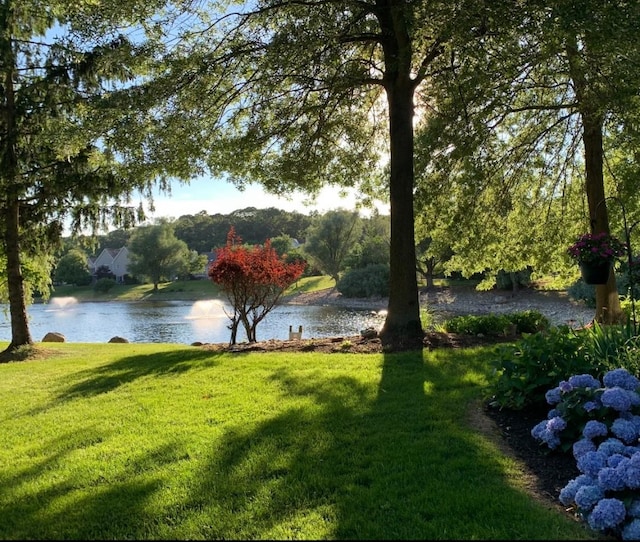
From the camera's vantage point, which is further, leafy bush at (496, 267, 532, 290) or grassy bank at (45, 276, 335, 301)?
grassy bank at (45, 276, 335, 301)

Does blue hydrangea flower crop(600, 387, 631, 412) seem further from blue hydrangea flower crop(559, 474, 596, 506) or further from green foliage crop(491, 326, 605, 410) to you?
green foliage crop(491, 326, 605, 410)

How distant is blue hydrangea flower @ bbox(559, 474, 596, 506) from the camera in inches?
97.6

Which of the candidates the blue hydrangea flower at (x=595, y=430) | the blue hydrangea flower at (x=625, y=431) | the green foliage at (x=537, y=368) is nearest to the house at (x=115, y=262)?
the green foliage at (x=537, y=368)

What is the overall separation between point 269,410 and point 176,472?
4.23 feet

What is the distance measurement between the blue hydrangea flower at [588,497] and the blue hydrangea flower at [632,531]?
0.52 feet

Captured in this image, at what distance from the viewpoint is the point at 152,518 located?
2.55 m

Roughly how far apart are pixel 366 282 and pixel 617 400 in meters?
31.1

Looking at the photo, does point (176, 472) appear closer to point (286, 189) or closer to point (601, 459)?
point (601, 459)

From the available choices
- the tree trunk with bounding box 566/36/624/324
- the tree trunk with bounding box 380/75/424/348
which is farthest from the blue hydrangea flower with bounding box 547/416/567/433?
the tree trunk with bounding box 566/36/624/324

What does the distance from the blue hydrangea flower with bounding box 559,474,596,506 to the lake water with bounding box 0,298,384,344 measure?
14708 millimetres

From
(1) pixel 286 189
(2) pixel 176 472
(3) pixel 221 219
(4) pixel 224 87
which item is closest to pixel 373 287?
(1) pixel 286 189

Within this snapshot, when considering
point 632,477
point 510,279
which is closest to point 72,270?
point 510,279

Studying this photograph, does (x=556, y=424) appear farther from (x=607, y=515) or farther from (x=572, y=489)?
(x=607, y=515)

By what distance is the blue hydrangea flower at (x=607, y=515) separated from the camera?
2215mm
